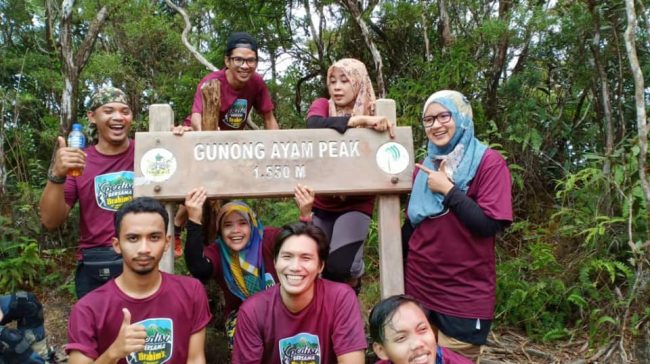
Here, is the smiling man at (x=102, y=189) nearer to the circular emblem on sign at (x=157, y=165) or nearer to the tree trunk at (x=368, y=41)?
the circular emblem on sign at (x=157, y=165)

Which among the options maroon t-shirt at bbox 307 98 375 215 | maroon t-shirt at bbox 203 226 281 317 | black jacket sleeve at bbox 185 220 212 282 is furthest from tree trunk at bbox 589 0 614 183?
black jacket sleeve at bbox 185 220 212 282

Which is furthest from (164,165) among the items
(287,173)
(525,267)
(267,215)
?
(525,267)

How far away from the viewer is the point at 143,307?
3.04 metres

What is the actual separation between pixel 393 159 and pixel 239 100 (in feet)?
5.08

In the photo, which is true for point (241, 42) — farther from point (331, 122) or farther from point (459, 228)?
point (459, 228)

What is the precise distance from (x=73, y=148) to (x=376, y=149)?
1815 mm

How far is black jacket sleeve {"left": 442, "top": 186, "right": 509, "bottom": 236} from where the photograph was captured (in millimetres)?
3018

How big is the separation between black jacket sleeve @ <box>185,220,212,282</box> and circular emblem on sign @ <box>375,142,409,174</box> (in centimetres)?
119

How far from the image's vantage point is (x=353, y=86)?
3686 millimetres

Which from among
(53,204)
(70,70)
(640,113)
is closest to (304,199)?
(53,204)

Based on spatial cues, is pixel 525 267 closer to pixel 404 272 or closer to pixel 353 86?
pixel 404 272

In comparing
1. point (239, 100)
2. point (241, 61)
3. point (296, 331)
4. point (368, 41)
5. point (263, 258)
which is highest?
point (368, 41)

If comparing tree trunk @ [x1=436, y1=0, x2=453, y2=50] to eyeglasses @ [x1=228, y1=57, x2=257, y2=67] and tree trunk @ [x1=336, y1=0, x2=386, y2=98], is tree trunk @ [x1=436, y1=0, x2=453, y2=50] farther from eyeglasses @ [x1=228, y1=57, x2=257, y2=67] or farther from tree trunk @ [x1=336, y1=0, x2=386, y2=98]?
eyeglasses @ [x1=228, y1=57, x2=257, y2=67]

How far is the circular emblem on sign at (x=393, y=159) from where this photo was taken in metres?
3.47
